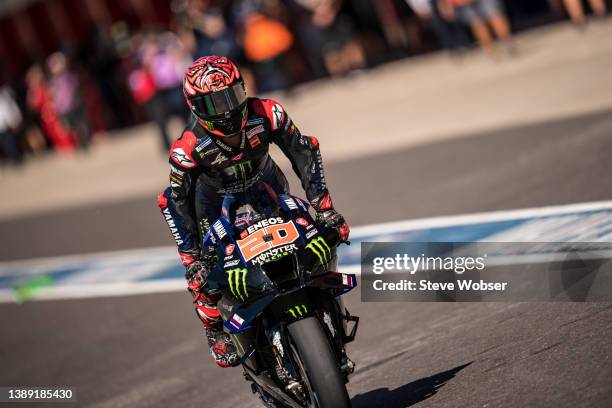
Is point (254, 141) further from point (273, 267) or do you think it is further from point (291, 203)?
point (273, 267)

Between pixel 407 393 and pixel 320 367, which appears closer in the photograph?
pixel 320 367

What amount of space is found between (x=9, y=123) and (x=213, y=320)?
21234 mm

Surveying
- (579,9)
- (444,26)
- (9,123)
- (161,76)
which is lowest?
(9,123)

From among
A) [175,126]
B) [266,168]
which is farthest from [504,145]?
[175,126]

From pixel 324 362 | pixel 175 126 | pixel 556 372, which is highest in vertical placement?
pixel 324 362

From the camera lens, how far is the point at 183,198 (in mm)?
6707

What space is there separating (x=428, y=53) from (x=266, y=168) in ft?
47.7

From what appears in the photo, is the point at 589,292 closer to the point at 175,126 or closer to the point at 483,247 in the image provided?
the point at 483,247

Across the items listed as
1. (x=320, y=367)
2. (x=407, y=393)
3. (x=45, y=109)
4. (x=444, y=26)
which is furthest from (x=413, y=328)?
(x=45, y=109)

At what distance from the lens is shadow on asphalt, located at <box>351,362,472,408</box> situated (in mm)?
6270

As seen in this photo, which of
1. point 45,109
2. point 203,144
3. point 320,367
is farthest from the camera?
point 45,109

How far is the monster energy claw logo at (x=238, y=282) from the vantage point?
19.4 ft

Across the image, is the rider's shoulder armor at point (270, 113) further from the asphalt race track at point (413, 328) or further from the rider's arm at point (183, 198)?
the asphalt race track at point (413, 328)

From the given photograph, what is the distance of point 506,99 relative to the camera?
1527 cm
